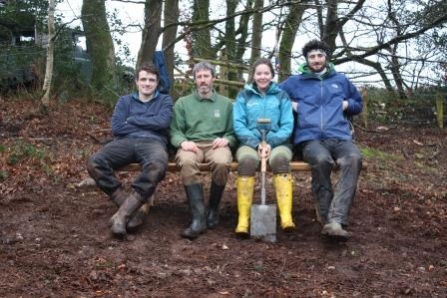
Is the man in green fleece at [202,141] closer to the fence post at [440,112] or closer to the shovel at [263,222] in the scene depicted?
the shovel at [263,222]

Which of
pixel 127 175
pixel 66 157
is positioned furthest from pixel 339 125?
pixel 66 157

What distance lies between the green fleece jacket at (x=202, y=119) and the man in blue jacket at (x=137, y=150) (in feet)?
0.36

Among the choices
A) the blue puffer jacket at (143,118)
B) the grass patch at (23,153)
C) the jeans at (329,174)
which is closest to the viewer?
the jeans at (329,174)

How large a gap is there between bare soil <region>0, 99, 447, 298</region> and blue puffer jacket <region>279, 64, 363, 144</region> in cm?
82

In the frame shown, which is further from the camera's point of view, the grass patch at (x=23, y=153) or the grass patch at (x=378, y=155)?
the grass patch at (x=378, y=155)

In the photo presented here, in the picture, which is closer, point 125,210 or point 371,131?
point 125,210

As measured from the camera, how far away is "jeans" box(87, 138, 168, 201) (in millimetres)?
5492

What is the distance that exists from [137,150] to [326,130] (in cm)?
168

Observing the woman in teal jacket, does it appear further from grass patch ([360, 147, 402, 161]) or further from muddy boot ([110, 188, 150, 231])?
grass patch ([360, 147, 402, 161])

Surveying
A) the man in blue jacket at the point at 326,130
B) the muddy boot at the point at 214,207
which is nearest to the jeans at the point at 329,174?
the man in blue jacket at the point at 326,130

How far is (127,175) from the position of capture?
7691mm

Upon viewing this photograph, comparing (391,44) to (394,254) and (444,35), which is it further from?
(394,254)

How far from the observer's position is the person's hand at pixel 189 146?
224 inches

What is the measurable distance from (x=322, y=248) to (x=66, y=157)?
4137 mm
